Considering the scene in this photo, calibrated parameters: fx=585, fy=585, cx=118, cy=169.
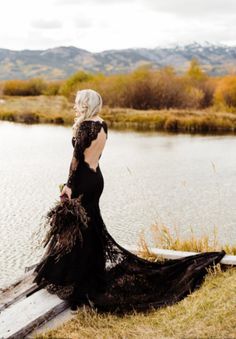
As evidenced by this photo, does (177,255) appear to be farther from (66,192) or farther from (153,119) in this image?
(153,119)

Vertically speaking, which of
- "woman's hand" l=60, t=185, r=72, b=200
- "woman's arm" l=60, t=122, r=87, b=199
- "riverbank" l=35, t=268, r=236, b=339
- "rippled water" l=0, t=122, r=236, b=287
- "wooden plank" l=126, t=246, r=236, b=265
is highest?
"woman's arm" l=60, t=122, r=87, b=199

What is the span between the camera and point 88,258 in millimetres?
4480

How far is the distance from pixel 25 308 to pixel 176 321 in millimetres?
1082

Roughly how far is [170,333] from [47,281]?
3.72ft

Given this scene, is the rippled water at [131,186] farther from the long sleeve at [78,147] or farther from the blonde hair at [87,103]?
the blonde hair at [87,103]

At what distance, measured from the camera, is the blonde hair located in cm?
423

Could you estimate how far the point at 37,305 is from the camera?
4.25 meters

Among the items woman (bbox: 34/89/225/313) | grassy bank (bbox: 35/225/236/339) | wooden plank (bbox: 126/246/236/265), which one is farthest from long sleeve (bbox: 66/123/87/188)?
wooden plank (bbox: 126/246/236/265)

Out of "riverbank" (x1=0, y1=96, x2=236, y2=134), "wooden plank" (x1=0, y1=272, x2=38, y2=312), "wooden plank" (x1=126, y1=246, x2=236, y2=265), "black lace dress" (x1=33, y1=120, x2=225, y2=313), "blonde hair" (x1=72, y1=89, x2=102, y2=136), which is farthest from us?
"riverbank" (x1=0, y1=96, x2=236, y2=134)

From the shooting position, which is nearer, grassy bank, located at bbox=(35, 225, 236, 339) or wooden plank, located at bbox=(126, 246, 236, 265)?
grassy bank, located at bbox=(35, 225, 236, 339)

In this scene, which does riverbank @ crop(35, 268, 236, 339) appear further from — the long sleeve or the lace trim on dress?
the lace trim on dress

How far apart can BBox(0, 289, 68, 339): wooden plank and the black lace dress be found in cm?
9

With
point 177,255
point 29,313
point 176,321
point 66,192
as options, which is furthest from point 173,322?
point 177,255

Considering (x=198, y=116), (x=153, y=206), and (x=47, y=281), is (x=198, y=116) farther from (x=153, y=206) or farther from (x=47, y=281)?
(x=47, y=281)
